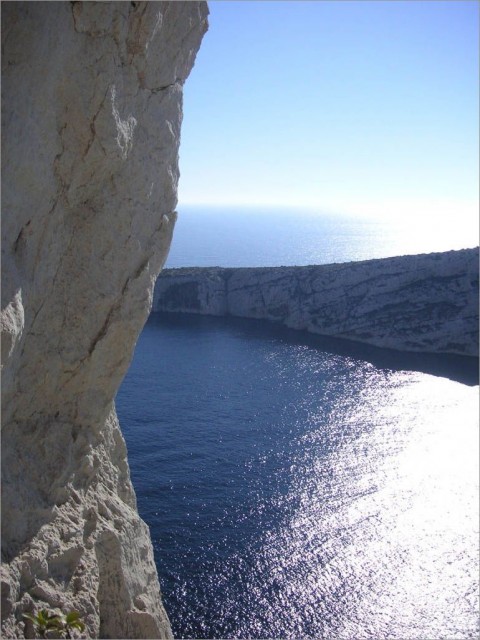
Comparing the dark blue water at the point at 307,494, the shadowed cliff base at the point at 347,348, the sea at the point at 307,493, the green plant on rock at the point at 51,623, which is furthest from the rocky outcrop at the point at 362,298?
the green plant on rock at the point at 51,623

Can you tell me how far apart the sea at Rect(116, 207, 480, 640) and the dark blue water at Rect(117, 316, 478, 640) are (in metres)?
0.10

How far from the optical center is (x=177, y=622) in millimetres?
24891

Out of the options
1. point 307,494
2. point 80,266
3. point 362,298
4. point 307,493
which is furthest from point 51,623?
point 362,298

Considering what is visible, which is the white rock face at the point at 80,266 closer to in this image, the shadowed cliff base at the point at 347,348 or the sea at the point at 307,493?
the sea at the point at 307,493

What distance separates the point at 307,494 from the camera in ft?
122

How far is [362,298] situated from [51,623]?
7852 centimetres

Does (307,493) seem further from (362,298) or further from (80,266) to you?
(362,298)

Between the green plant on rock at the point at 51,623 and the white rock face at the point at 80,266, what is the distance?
8.5 inches

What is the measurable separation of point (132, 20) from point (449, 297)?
7580cm

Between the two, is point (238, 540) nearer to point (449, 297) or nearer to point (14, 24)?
point (14, 24)

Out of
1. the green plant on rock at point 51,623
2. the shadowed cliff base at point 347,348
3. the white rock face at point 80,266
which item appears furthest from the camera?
the shadowed cliff base at point 347,348

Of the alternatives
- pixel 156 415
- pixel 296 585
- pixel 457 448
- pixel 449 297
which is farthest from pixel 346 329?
pixel 296 585

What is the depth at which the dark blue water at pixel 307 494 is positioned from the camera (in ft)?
87.8

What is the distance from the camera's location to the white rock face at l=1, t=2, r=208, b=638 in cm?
1067
